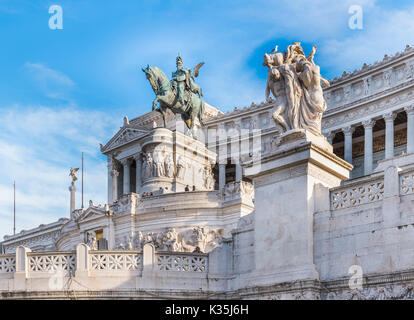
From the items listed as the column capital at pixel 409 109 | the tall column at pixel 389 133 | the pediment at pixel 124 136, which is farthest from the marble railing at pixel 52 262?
the pediment at pixel 124 136

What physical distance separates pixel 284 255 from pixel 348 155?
178 ft

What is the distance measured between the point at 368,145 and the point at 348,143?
2.70 metres

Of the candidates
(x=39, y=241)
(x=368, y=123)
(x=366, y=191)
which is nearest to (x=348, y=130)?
(x=368, y=123)

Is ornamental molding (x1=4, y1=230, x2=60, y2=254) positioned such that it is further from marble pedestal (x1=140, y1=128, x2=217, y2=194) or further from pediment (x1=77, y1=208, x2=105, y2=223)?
pediment (x1=77, y1=208, x2=105, y2=223)

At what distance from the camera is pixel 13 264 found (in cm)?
2102

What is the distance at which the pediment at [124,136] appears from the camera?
83375mm

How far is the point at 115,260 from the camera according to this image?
20.8m

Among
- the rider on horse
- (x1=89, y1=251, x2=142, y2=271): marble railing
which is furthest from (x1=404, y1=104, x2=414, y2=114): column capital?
(x1=89, y1=251, x2=142, y2=271): marble railing

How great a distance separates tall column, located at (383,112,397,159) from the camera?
220 feet

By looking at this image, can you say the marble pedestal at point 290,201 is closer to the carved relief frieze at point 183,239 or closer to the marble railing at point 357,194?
the marble railing at point 357,194

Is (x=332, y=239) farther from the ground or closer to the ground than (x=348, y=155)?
closer to the ground

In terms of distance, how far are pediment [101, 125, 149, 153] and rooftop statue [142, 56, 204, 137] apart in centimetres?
951
